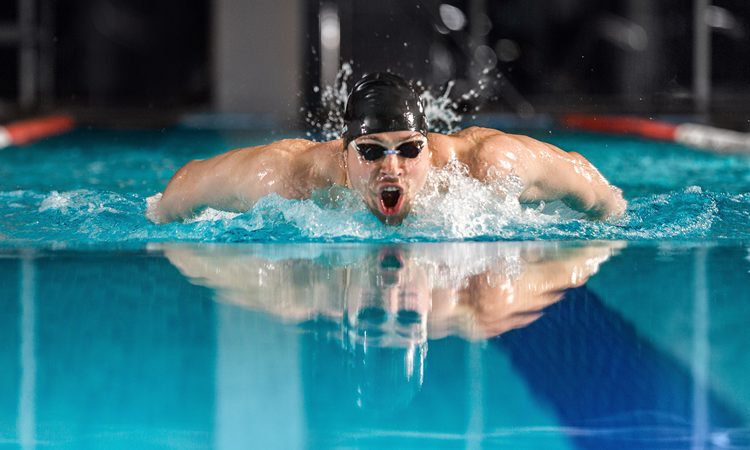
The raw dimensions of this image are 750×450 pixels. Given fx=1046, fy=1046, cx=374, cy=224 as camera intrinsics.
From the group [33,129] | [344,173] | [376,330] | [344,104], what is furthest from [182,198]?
[33,129]

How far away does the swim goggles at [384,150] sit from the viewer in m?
2.94

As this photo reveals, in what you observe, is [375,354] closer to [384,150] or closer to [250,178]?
[384,150]

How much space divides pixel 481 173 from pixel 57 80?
8734 mm

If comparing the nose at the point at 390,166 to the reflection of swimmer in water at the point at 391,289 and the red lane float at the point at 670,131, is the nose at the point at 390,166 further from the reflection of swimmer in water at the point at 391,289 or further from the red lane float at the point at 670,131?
the red lane float at the point at 670,131

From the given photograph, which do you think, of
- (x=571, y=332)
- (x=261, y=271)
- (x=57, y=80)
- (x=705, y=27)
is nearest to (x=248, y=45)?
(x=57, y=80)

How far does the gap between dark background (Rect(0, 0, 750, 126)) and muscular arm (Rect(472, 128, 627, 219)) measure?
6.54 metres

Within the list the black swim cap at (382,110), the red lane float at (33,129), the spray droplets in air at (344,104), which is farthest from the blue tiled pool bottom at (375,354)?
the red lane float at (33,129)

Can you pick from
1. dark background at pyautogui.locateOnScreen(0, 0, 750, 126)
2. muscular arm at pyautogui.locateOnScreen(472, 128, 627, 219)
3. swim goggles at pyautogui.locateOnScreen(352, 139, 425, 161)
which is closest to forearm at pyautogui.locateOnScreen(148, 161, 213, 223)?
swim goggles at pyautogui.locateOnScreen(352, 139, 425, 161)

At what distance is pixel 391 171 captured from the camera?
115 inches

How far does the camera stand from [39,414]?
1.53m

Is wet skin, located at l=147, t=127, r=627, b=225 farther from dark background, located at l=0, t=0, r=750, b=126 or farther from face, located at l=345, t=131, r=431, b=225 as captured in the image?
dark background, located at l=0, t=0, r=750, b=126

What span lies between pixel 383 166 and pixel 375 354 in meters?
1.24

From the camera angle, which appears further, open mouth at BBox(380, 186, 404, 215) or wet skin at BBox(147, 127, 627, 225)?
wet skin at BBox(147, 127, 627, 225)

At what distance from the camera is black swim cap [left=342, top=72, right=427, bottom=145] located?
2951 millimetres
